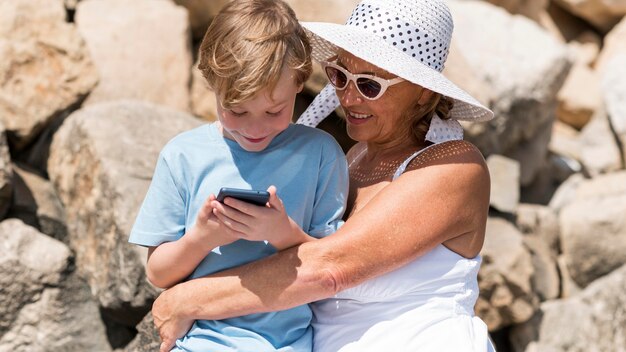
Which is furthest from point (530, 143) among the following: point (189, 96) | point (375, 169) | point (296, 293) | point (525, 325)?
point (296, 293)

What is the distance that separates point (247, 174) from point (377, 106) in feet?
1.89

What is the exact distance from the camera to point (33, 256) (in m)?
4.37

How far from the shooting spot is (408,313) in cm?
290

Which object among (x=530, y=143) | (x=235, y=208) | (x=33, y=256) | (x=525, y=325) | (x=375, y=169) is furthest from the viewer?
(x=530, y=143)

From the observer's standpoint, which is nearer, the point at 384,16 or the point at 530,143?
the point at 384,16

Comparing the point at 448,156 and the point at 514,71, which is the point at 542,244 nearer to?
the point at 514,71

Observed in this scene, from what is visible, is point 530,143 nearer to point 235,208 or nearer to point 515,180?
point 515,180

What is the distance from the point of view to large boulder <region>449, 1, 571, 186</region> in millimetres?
7527

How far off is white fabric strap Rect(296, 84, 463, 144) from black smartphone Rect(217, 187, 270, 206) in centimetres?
81

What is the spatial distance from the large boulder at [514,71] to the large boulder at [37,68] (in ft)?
10.2

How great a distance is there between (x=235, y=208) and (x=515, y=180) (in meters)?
4.98

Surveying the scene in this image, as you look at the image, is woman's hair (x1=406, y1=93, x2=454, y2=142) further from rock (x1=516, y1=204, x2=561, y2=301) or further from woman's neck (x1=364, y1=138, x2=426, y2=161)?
rock (x1=516, y1=204, x2=561, y2=301)

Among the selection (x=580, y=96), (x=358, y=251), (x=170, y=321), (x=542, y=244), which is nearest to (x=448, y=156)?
(x=358, y=251)

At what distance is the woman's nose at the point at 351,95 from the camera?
303cm
